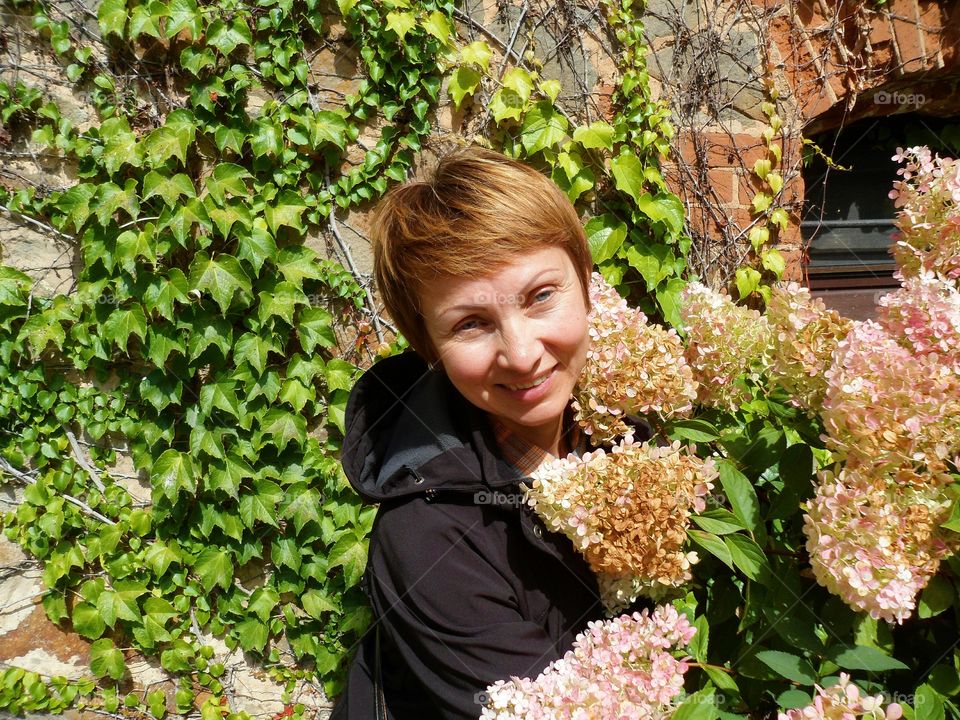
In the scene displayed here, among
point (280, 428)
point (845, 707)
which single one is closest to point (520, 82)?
point (280, 428)

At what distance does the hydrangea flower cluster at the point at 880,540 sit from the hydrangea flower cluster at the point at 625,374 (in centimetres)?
40

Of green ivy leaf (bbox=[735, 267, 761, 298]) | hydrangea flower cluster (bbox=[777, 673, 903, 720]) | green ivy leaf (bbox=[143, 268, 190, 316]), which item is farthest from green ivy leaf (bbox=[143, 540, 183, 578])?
green ivy leaf (bbox=[735, 267, 761, 298])

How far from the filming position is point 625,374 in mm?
1269

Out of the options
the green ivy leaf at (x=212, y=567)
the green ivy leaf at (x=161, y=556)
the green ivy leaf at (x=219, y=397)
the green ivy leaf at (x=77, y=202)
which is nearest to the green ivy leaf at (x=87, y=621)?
the green ivy leaf at (x=161, y=556)

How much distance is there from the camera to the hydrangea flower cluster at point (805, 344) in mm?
1106

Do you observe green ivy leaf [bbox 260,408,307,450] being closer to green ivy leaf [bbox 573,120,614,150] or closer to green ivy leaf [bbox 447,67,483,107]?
green ivy leaf [bbox 447,67,483,107]

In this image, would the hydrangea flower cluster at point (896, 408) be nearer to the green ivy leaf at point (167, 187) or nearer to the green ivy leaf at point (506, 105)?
the green ivy leaf at point (506, 105)

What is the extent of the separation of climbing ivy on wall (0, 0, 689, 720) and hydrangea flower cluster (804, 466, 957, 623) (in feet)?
6.36

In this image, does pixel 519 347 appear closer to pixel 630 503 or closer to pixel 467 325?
pixel 467 325

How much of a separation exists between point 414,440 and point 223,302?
4.54 feet

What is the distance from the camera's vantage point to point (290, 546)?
2.67 m

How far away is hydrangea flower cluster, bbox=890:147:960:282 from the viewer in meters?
1.01

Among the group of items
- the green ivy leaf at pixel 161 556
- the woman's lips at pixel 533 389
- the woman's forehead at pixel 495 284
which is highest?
the woman's forehead at pixel 495 284

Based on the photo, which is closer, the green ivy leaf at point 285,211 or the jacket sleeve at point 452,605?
the jacket sleeve at point 452,605
